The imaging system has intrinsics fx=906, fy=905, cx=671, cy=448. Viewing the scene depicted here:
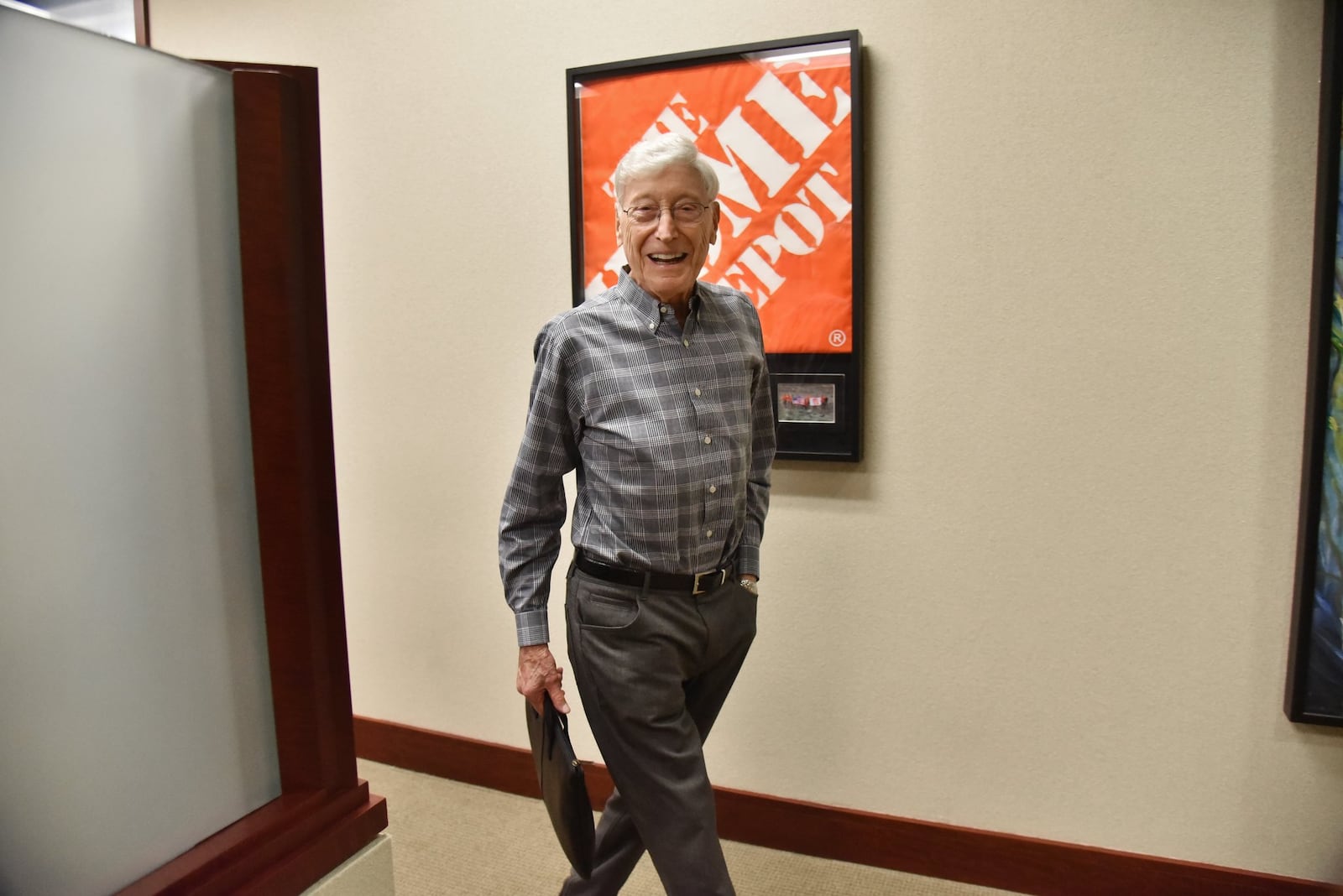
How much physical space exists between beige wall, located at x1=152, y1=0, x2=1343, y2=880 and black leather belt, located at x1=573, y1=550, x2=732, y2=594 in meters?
0.64

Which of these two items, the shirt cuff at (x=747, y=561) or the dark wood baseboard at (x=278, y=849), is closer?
the dark wood baseboard at (x=278, y=849)

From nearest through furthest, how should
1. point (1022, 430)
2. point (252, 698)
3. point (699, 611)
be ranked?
point (252, 698)
point (699, 611)
point (1022, 430)

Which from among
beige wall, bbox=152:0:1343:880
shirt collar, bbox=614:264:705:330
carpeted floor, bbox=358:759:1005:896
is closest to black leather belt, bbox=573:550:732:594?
shirt collar, bbox=614:264:705:330

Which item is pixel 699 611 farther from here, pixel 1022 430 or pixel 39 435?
pixel 39 435

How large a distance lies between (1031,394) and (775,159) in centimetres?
76

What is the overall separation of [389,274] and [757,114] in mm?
1113

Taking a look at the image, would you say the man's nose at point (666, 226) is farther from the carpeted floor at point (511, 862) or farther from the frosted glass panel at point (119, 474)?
the carpeted floor at point (511, 862)

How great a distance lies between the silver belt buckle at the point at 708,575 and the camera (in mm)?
1525

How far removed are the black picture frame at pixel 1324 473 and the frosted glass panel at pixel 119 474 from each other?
70.9 inches

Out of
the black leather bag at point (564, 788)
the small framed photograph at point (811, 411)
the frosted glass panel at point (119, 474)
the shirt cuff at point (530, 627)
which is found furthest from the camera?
the small framed photograph at point (811, 411)

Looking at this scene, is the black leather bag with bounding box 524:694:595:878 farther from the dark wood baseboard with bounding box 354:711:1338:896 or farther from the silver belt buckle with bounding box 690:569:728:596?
the dark wood baseboard with bounding box 354:711:1338:896

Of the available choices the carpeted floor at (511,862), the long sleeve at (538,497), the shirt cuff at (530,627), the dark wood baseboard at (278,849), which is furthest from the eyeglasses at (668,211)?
the carpeted floor at (511,862)

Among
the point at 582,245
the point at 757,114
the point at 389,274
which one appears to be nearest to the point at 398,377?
the point at 389,274

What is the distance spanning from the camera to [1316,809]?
1.83 meters
